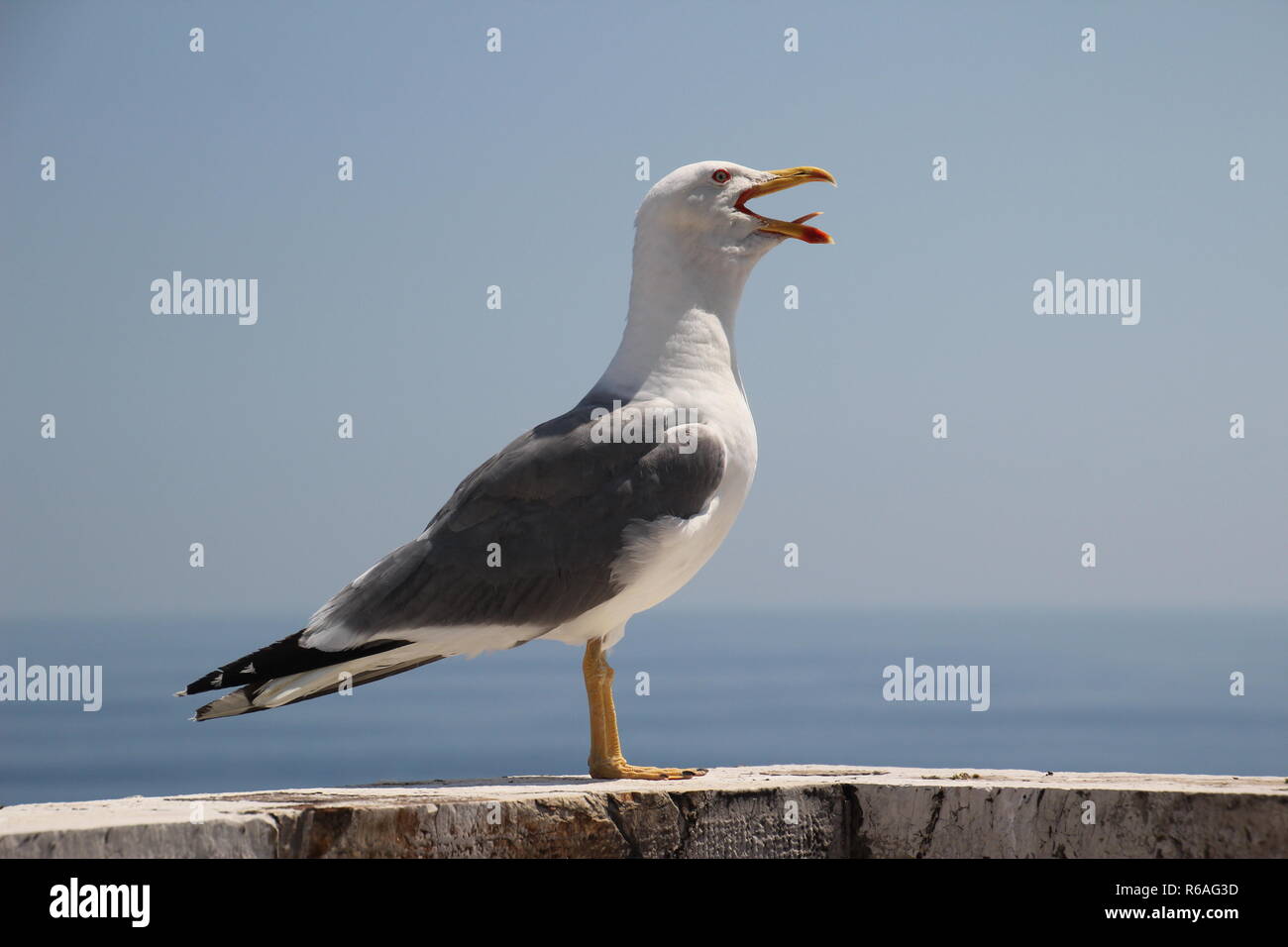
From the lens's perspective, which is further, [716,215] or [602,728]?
[716,215]

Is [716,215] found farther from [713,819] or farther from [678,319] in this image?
[713,819]

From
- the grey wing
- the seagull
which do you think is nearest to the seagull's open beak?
the seagull

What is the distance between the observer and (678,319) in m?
7.12

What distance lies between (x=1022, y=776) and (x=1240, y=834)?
1.05 metres

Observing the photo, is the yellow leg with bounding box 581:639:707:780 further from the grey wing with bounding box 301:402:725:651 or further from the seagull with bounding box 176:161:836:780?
the grey wing with bounding box 301:402:725:651

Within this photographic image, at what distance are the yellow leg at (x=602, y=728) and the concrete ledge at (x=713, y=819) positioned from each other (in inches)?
5.2

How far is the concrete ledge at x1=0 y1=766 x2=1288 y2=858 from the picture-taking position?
5352mm

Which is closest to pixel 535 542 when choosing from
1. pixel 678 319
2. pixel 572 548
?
pixel 572 548

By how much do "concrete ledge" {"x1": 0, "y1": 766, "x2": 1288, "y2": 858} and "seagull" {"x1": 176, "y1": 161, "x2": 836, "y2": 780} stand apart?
537 mm

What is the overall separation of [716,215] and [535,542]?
193 centimetres

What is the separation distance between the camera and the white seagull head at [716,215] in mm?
7199

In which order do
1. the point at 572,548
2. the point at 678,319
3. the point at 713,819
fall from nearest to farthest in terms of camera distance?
the point at 713,819
the point at 572,548
the point at 678,319
